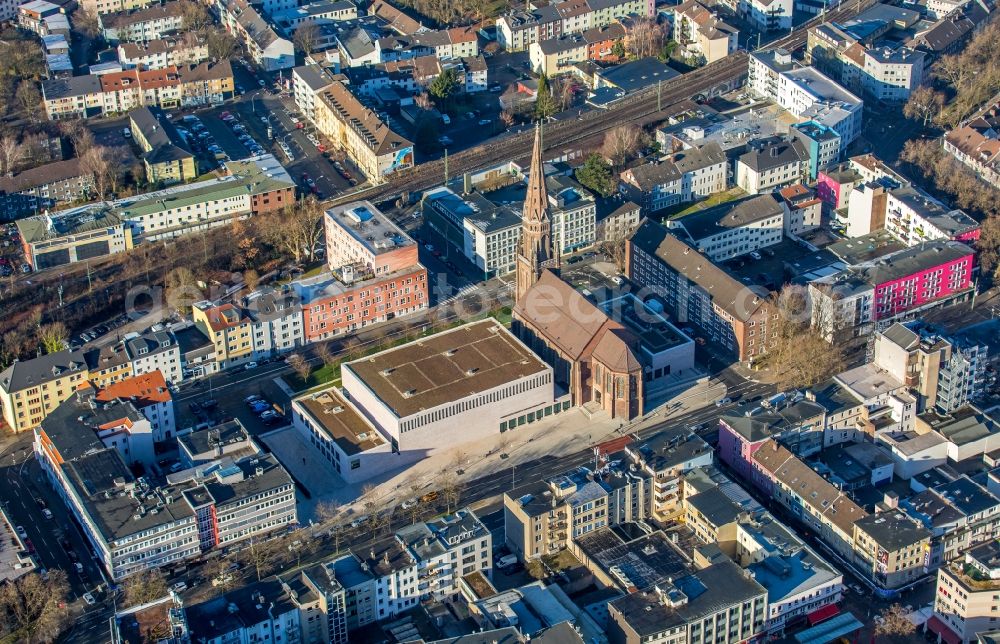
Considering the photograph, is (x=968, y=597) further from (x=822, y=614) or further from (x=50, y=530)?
(x=50, y=530)

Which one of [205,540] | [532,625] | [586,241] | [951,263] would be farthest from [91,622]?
[951,263]

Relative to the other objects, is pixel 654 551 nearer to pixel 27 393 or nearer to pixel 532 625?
pixel 532 625

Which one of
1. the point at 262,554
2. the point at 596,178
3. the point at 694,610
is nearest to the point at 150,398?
the point at 262,554

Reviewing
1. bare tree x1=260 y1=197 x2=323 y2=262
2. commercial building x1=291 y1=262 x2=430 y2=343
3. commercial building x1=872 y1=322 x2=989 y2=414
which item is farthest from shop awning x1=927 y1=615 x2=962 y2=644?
bare tree x1=260 y1=197 x2=323 y2=262

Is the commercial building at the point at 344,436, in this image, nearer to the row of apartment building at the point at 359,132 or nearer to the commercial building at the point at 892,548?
the commercial building at the point at 892,548

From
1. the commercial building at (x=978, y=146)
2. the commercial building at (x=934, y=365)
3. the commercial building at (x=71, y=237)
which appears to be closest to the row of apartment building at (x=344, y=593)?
the commercial building at (x=934, y=365)

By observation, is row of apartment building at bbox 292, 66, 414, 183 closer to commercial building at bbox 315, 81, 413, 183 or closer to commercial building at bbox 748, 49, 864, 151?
commercial building at bbox 315, 81, 413, 183
